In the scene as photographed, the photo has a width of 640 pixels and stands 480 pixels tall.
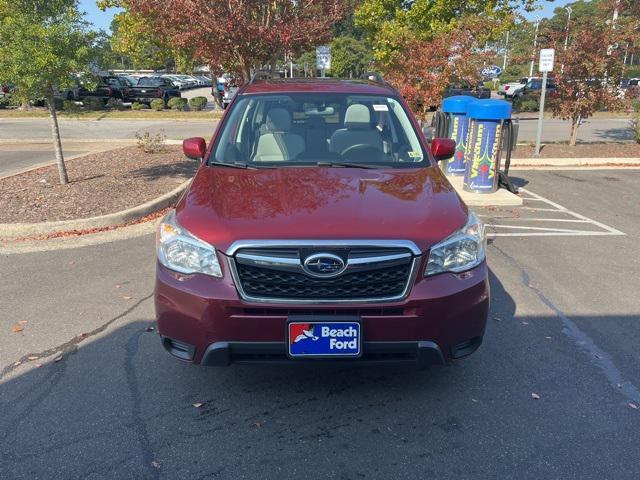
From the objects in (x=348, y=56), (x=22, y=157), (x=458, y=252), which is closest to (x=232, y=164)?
(x=458, y=252)

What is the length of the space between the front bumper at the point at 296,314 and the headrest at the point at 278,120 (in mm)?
1838

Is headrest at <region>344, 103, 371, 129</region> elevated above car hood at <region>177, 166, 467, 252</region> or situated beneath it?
elevated above

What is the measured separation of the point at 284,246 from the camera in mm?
2871

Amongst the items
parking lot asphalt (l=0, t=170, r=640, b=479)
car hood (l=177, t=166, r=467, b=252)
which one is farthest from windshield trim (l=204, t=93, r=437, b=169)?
parking lot asphalt (l=0, t=170, r=640, b=479)

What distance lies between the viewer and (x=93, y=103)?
28141mm

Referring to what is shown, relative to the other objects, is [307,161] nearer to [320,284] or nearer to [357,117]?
[357,117]

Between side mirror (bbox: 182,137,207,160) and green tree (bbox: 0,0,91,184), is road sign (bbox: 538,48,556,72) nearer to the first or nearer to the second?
green tree (bbox: 0,0,91,184)

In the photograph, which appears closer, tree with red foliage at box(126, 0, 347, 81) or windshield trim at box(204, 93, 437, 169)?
windshield trim at box(204, 93, 437, 169)

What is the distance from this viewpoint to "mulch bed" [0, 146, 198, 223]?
741 centimetres

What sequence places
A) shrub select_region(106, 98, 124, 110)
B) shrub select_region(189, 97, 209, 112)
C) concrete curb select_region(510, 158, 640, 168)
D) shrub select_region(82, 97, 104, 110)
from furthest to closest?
1. shrub select_region(106, 98, 124, 110)
2. shrub select_region(82, 97, 104, 110)
3. shrub select_region(189, 97, 209, 112)
4. concrete curb select_region(510, 158, 640, 168)

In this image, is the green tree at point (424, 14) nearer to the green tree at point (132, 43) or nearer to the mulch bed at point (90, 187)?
the green tree at point (132, 43)

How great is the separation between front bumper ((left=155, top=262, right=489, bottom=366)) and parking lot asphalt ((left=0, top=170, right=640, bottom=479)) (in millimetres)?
432

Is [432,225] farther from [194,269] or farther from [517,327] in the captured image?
[517,327]

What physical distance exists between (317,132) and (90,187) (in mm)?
5524
